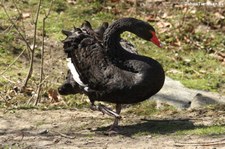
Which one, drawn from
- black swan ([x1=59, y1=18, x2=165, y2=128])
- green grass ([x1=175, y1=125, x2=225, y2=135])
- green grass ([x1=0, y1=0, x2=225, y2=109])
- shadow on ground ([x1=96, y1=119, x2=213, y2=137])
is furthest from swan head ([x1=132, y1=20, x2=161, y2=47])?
green grass ([x1=0, y1=0, x2=225, y2=109])

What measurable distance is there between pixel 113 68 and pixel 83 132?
68 cm

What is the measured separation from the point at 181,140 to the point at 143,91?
63cm

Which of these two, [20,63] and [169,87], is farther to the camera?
[20,63]

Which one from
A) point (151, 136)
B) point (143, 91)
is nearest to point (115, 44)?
point (143, 91)

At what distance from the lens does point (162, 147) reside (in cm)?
502

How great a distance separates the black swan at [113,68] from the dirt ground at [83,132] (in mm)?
273

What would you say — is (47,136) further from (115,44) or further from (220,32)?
(220,32)

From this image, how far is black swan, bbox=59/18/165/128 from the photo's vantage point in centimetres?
557

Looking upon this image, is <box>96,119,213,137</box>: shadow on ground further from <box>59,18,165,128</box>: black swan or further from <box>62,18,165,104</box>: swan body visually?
<box>62,18,165,104</box>: swan body

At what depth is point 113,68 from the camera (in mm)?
5730

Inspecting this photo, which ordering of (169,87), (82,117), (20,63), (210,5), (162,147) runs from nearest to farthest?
1. (162,147)
2. (82,117)
3. (169,87)
4. (20,63)
5. (210,5)

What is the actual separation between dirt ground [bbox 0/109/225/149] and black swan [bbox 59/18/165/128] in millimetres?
273

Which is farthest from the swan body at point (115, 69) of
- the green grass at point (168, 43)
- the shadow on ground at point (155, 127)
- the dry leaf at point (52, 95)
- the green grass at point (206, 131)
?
the dry leaf at point (52, 95)

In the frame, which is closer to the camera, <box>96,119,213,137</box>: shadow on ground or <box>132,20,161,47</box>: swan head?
<box>96,119,213,137</box>: shadow on ground
